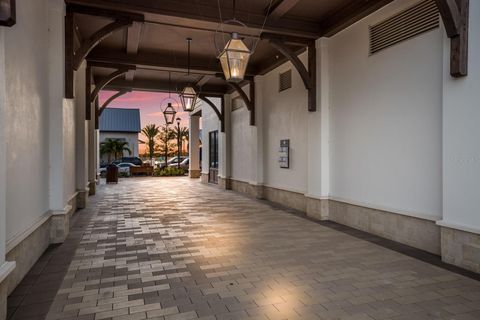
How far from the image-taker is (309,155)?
6.45 metres

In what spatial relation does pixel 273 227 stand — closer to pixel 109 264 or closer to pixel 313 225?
pixel 313 225

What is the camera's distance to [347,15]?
17.5ft

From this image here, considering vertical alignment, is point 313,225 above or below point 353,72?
below

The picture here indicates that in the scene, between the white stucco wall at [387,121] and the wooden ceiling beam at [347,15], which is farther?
the wooden ceiling beam at [347,15]

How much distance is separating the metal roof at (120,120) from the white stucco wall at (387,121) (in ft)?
80.9

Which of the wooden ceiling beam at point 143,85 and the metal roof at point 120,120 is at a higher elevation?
the metal roof at point 120,120

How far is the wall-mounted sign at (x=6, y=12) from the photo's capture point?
2150 mm

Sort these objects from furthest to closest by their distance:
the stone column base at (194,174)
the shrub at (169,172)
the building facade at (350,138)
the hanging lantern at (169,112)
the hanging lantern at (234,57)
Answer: the shrub at (169,172) < the stone column base at (194,174) < the hanging lantern at (169,112) < the hanging lantern at (234,57) < the building facade at (350,138)

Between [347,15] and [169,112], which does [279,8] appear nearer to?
[347,15]

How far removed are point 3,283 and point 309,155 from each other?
5.21 meters

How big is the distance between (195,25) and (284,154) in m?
3.61

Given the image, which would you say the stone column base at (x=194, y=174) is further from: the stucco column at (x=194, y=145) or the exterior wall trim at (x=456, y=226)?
the exterior wall trim at (x=456, y=226)

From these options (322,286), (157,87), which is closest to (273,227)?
(322,286)

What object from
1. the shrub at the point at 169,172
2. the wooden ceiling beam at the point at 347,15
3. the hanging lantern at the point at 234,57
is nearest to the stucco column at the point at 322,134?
the wooden ceiling beam at the point at 347,15
